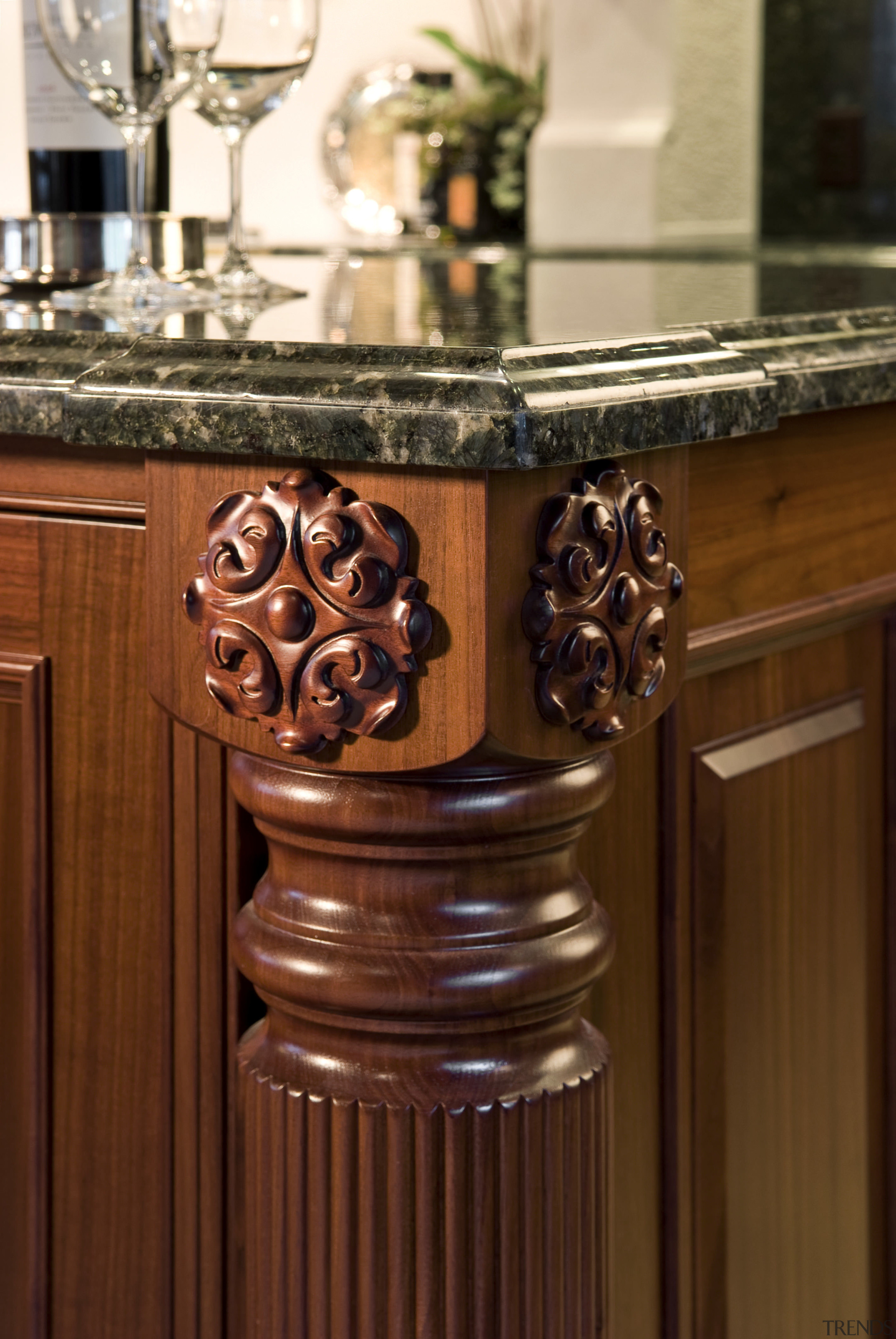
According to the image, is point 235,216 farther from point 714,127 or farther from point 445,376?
point 714,127

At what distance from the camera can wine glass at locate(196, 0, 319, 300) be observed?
755mm

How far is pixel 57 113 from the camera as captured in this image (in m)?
0.86

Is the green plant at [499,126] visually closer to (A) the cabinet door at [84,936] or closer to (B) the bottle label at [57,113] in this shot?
(B) the bottle label at [57,113]

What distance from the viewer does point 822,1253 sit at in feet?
2.59

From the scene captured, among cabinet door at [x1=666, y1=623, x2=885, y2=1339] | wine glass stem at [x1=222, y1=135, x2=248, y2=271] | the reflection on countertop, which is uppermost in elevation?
wine glass stem at [x1=222, y1=135, x2=248, y2=271]

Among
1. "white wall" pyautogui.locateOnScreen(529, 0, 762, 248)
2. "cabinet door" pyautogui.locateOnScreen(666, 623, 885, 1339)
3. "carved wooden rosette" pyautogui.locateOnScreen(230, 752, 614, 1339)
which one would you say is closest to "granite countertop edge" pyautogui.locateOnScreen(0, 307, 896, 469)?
"carved wooden rosette" pyautogui.locateOnScreen(230, 752, 614, 1339)

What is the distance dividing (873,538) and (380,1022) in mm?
403

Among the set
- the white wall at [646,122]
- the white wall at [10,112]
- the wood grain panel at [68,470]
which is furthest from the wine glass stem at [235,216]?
the white wall at [646,122]

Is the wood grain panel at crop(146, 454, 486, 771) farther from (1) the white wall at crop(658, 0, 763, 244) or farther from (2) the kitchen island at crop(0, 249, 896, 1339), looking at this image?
(1) the white wall at crop(658, 0, 763, 244)

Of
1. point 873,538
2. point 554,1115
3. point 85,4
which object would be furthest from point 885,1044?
point 85,4

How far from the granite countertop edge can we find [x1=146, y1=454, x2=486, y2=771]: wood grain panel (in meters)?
0.01

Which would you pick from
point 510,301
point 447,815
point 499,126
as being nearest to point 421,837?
point 447,815

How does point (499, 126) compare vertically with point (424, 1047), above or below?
above

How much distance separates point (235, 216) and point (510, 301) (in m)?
0.17
